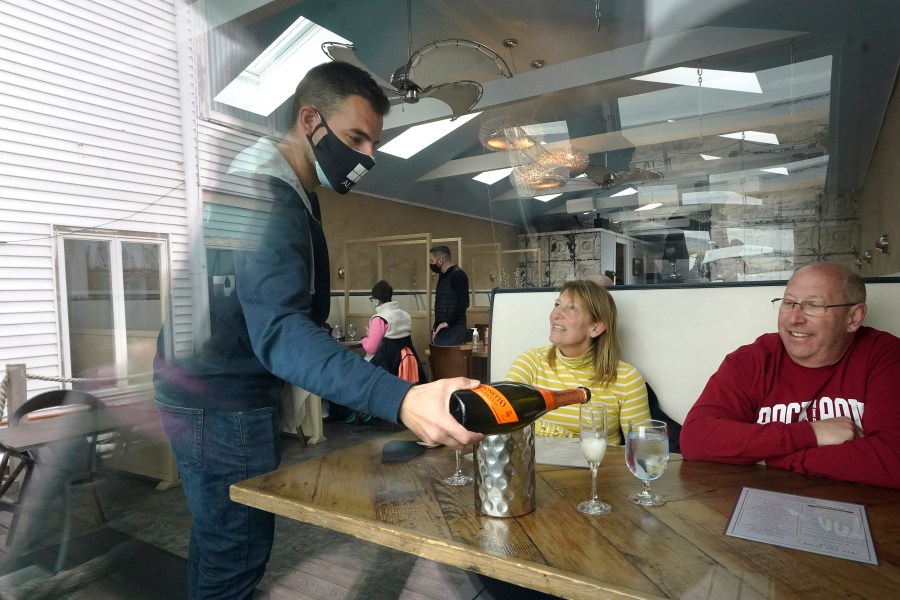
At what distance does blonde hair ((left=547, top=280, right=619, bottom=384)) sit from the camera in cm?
144

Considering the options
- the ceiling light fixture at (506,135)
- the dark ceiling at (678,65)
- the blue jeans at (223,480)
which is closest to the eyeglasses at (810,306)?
the blue jeans at (223,480)

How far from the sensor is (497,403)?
2.03ft

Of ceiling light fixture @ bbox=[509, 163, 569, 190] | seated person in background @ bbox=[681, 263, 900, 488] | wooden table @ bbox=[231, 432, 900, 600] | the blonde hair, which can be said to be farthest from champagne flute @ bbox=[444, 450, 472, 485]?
ceiling light fixture @ bbox=[509, 163, 569, 190]

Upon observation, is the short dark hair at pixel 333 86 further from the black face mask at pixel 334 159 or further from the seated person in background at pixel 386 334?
the seated person in background at pixel 386 334

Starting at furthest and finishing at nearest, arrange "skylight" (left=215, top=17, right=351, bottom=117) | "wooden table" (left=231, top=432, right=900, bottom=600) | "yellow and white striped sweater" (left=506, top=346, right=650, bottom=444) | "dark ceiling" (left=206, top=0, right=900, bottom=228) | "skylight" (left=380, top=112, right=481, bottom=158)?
"skylight" (left=380, top=112, right=481, bottom=158) < "dark ceiling" (left=206, top=0, right=900, bottom=228) < "yellow and white striped sweater" (left=506, top=346, right=650, bottom=444) < "skylight" (left=215, top=17, right=351, bottom=117) < "wooden table" (left=231, top=432, right=900, bottom=600)

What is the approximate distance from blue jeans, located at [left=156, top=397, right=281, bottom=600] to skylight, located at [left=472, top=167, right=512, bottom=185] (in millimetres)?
4060

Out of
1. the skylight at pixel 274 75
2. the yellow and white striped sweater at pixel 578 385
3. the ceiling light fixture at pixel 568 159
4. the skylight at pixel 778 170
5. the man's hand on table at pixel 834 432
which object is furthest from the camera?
the ceiling light fixture at pixel 568 159

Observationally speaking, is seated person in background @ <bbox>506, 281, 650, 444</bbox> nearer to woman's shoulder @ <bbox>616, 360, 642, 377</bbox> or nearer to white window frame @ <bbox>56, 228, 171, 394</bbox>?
woman's shoulder @ <bbox>616, 360, 642, 377</bbox>

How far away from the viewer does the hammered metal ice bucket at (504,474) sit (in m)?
0.68

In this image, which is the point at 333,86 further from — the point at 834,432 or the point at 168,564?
the point at 168,564

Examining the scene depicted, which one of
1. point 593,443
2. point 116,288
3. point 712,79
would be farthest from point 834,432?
point 712,79

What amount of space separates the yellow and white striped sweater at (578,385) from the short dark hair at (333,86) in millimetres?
857

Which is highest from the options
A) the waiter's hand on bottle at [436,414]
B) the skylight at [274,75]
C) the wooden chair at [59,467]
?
the skylight at [274,75]

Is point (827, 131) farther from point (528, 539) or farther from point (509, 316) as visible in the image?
point (528, 539)
